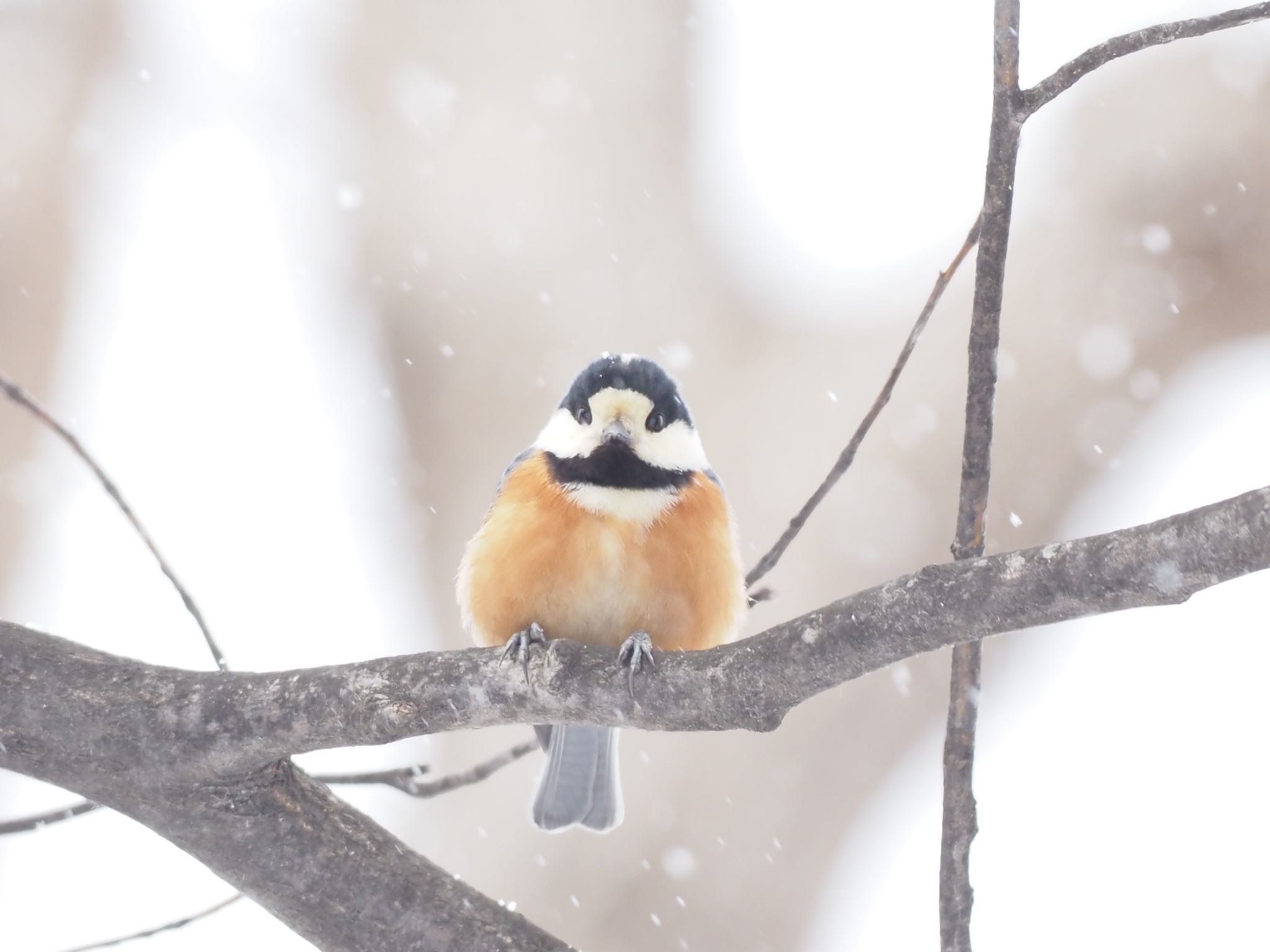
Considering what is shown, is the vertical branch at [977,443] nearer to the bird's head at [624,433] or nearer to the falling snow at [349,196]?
the bird's head at [624,433]

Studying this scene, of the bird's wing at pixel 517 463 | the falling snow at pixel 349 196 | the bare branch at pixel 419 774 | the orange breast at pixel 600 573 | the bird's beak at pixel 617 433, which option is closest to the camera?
the bare branch at pixel 419 774

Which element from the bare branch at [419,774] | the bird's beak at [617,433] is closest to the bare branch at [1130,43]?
the bird's beak at [617,433]

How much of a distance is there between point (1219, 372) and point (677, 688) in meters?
2.67

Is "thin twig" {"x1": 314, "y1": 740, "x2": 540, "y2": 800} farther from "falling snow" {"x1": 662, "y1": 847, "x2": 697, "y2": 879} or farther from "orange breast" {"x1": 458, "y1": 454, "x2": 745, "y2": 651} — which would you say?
"falling snow" {"x1": 662, "y1": 847, "x2": 697, "y2": 879}

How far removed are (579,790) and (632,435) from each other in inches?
35.6

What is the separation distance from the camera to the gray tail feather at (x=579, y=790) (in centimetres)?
278

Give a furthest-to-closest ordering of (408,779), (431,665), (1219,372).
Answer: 1. (1219,372)
2. (408,779)
3. (431,665)

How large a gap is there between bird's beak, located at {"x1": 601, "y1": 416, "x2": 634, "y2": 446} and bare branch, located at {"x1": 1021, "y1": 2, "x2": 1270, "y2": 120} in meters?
1.17

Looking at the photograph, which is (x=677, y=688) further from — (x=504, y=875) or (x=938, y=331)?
(x=504, y=875)

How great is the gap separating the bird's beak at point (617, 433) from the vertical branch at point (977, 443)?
1.01m

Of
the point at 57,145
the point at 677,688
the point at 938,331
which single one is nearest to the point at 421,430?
the point at 57,145

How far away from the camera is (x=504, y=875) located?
390 centimetres

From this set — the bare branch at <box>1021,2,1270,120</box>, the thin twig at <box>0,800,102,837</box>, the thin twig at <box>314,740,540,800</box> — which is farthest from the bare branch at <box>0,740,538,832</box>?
the bare branch at <box>1021,2,1270,120</box>

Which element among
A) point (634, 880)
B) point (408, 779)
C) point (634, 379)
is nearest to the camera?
point (408, 779)
